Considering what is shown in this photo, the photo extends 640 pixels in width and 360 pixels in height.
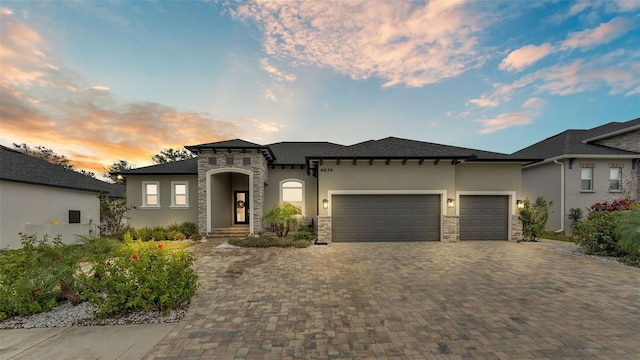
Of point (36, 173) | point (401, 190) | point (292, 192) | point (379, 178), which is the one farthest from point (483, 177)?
point (36, 173)

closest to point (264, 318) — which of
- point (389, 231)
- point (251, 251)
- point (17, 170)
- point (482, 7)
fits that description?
point (251, 251)

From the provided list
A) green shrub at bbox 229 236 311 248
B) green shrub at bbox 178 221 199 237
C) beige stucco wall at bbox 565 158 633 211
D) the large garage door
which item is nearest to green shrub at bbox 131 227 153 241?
green shrub at bbox 178 221 199 237

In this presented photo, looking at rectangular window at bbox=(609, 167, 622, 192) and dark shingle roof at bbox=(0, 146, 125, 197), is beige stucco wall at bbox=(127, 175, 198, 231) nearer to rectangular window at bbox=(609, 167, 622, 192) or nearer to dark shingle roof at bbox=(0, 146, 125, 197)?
dark shingle roof at bbox=(0, 146, 125, 197)

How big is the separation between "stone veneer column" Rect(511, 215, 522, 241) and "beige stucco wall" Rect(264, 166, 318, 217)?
9.89 m

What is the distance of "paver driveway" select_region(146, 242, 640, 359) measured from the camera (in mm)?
2975

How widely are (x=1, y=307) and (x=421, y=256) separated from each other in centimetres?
986

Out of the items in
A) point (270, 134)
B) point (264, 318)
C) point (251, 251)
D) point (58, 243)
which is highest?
point (270, 134)

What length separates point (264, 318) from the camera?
3791mm

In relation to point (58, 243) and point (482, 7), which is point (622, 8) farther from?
point (58, 243)

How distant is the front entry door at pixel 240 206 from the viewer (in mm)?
14722

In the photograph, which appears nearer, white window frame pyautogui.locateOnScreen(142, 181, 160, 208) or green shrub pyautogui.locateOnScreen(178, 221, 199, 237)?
green shrub pyautogui.locateOnScreen(178, 221, 199, 237)

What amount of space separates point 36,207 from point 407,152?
670 inches

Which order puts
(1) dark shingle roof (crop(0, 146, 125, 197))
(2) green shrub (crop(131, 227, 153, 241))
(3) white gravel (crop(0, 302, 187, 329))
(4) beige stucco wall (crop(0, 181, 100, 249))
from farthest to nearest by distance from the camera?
1. (2) green shrub (crop(131, 227, 153, 241))
2. (1) dark shingle roof (crop(0, 146, 125, 197))
3. (4) beige stucco wall (crop(0, 181, 100, 249))
4. (3) white gravel (crop(0, 302, 187, 329))

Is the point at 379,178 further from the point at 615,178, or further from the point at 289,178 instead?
the point at 615,178
